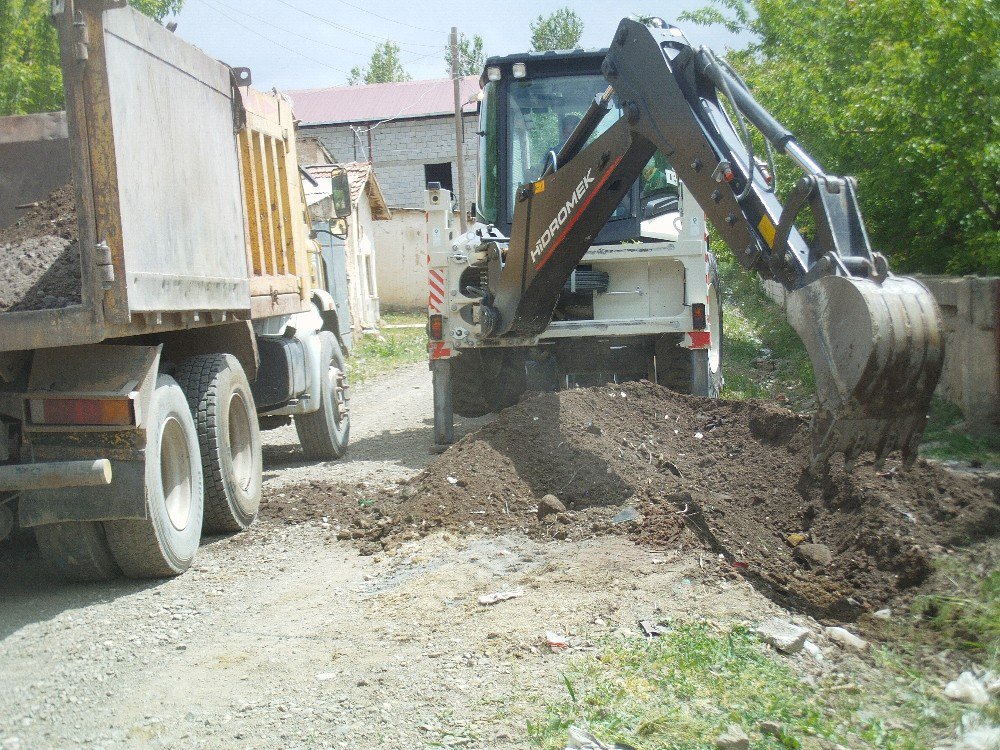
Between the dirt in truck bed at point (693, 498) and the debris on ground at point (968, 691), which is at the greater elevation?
the dirt in truck bed at point (693, 498)

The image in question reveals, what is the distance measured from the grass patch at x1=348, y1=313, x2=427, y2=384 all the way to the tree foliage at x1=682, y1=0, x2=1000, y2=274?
8.01 meters

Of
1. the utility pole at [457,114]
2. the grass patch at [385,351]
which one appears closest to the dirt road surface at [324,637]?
the grass patch at [385,351]

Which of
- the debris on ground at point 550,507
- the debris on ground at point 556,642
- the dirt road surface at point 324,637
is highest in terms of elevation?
the debris on ground at point 550,507

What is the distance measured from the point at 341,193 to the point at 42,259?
14.3 ft

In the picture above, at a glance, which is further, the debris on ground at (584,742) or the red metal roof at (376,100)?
the red metal roof at (376,100)

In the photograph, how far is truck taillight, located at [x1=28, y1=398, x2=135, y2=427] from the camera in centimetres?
475

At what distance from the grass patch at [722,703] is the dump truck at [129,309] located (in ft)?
8.21

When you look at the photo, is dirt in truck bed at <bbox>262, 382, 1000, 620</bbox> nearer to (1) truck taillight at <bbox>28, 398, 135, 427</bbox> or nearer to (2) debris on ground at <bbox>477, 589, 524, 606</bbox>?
(2) debris on ground at <bbox>477, 589, 524, 606</bbox>

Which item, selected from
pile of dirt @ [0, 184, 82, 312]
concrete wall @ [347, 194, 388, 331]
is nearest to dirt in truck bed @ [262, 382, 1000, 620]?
pile of dirt @ [0, 184, 82, 312]

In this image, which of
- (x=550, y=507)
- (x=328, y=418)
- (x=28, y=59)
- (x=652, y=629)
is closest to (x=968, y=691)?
(x=652, y=629)

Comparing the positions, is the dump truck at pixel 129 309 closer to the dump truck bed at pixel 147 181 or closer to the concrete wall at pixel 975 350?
the dump truck bed at pixel 147 181

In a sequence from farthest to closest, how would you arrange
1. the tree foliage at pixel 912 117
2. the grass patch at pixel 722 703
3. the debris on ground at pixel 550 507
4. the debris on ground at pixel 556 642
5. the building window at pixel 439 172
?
the building window at pixel 439 172 < the tree foliage at pixel 912 117 < the debris on ground at pixel 550 507 < the debris on ground at pixel 556 642 < the grass patch at pixel 722 703

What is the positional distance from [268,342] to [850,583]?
5.02m

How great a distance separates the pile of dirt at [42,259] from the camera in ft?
15.1
